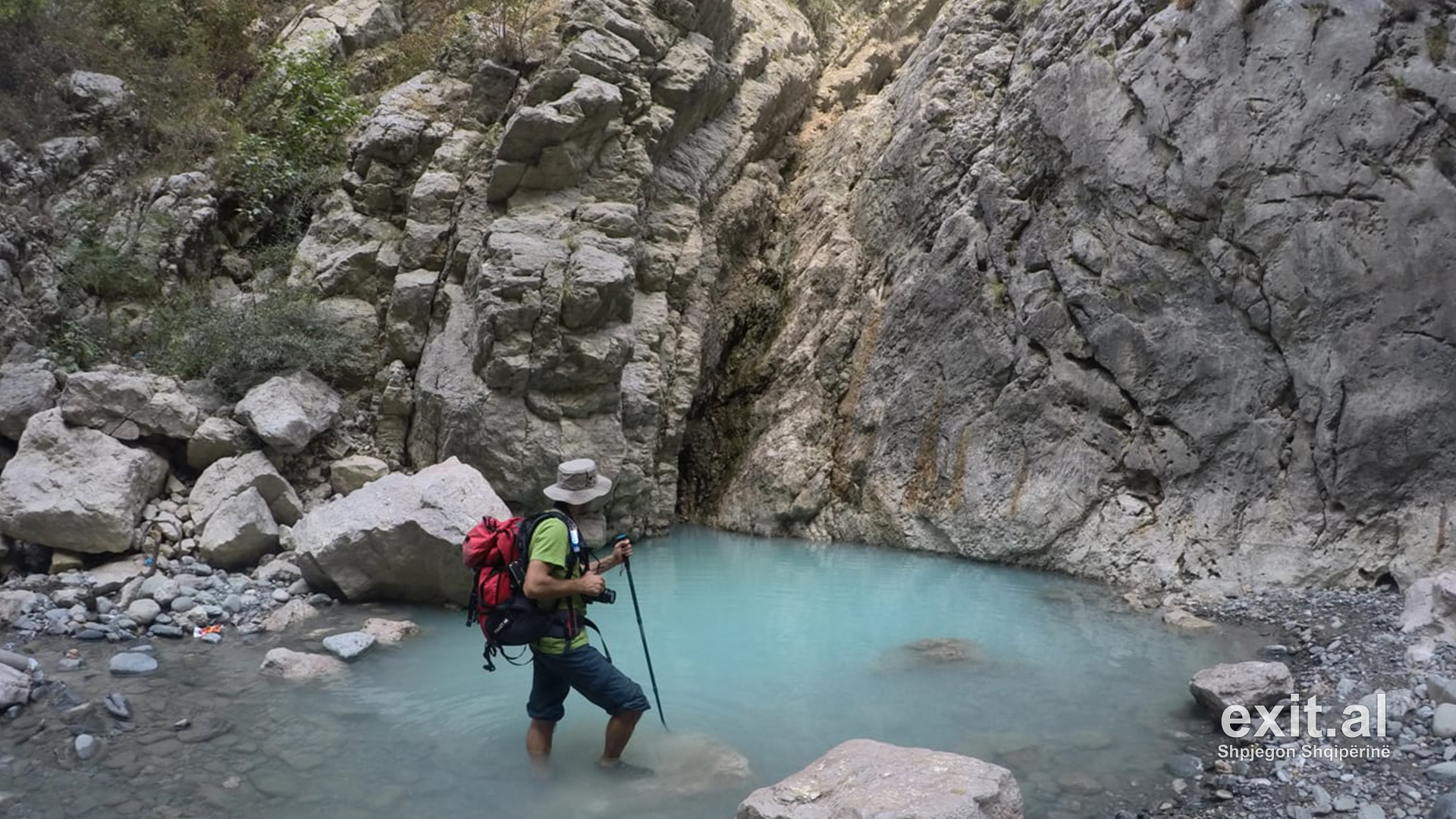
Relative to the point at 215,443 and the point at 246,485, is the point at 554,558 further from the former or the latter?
the point at 215,443

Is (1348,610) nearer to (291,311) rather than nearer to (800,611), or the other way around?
(800,611)

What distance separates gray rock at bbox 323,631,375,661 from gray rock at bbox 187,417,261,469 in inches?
137

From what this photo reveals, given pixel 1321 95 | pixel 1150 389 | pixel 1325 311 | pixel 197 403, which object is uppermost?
pixel 1321 95

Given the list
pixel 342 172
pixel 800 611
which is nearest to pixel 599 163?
pixel 342 172

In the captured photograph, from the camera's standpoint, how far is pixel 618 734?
5125mm

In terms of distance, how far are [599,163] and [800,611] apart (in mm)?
7193

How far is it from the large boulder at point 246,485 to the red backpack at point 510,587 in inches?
216

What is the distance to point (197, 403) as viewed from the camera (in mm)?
9859

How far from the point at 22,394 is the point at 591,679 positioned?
7.81 m

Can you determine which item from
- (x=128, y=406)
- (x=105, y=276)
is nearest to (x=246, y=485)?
(x=128, y=406)

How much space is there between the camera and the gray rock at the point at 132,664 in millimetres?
6340

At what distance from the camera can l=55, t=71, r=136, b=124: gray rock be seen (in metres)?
12.7

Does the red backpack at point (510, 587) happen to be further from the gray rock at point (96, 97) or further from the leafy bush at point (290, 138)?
the gray rock at point (96, 97)

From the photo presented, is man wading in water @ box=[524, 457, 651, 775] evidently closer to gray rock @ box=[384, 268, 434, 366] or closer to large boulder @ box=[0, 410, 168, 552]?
large boulder @ box=[0, 410, 168, 552]
